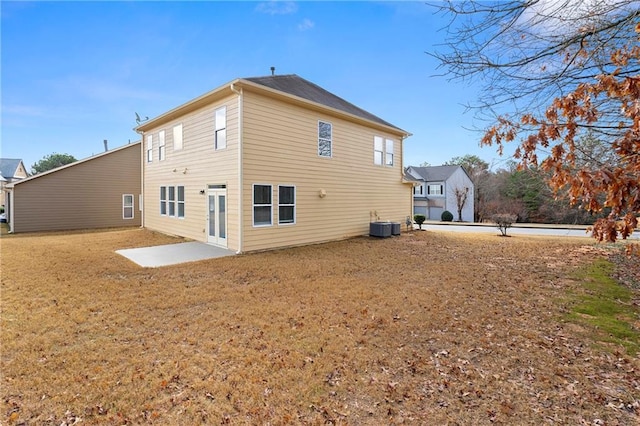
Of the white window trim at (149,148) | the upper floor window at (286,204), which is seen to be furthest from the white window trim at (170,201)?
the upper floor window at (286,204)

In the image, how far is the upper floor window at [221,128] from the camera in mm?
10031

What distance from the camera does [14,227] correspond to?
581 inches

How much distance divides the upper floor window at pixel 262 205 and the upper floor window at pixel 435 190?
29.1 m

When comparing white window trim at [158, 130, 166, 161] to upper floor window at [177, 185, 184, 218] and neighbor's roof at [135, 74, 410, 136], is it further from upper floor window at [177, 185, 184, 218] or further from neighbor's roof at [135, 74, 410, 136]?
upper floor window at [177, 185, 184, 218]

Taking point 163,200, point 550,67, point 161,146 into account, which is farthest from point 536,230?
point 161,146

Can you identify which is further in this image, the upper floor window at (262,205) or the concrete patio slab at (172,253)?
the upper floor window at (262,205)

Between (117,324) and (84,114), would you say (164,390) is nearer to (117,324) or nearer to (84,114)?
(117,324)

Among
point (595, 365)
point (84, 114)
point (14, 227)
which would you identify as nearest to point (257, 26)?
point (595, 365)

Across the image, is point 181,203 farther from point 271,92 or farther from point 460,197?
point 460,197

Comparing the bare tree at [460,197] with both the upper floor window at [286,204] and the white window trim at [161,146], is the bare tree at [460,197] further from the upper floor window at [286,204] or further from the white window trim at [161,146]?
the white window trim at [161,146]

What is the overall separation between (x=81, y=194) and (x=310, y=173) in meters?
13.7

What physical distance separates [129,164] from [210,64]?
840 centimetres

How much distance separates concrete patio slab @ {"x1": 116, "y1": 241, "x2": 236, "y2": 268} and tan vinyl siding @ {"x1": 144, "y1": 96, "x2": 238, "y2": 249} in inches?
24.5

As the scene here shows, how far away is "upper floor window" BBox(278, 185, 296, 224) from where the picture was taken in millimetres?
10484
